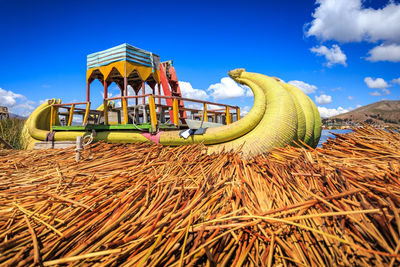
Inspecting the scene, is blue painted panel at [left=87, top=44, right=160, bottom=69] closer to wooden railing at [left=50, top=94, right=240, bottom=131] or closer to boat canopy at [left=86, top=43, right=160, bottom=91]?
boat canopy at [left=86, top=43, right=160, bottom=91]

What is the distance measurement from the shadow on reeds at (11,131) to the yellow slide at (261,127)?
680cm

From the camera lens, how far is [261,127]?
4.57 metres

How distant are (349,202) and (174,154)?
117 inches

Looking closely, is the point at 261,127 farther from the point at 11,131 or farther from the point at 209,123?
the point at 11,131

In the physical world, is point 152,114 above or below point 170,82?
below

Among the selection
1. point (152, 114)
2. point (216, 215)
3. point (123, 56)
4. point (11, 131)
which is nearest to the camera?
point (216, 215)

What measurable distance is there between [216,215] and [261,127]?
9.83ft

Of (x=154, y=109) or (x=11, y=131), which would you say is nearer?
(x=154, y=109)

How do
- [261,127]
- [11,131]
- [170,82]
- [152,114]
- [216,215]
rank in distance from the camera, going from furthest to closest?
[11,131], [170,82], [152,114], [261,127], [216,215]

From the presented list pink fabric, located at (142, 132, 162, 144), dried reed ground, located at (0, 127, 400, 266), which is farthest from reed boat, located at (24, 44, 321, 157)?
dried reed ground, located at (0, 127, 400, 266)

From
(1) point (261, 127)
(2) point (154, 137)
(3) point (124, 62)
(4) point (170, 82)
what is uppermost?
(3) point (124, 62)

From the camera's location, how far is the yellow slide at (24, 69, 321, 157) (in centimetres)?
439

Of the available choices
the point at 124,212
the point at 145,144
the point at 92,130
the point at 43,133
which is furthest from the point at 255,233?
the point at 43,133

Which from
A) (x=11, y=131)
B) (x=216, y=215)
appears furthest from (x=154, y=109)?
(x=11, y=131)
